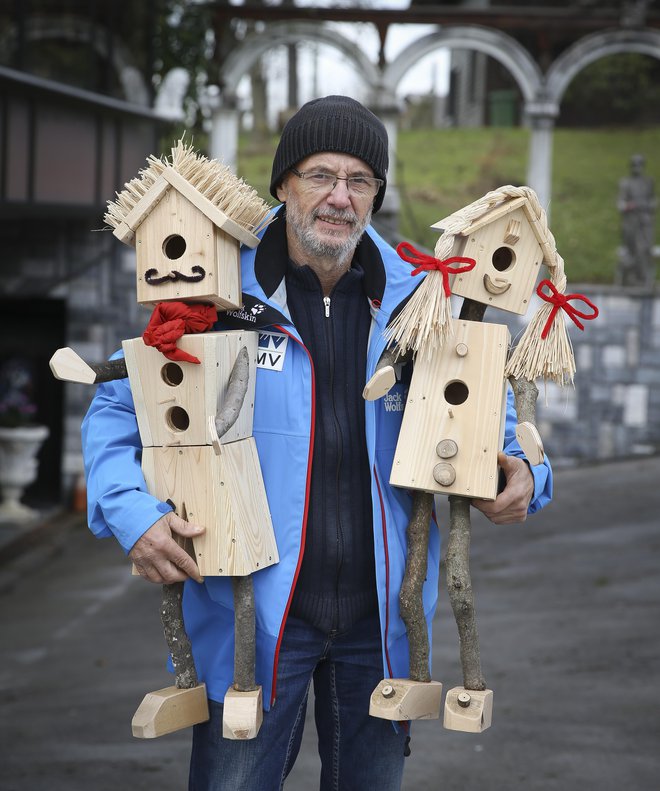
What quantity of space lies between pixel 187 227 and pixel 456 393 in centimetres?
82

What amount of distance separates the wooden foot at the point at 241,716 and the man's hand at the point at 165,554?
0.31 m

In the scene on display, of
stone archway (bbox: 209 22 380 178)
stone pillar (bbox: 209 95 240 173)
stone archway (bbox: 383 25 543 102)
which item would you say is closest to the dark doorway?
stone archway (bbox: 209 22 380 178)

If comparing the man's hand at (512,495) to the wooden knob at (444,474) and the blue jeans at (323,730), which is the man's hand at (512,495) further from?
the blue jeans at (323,730)

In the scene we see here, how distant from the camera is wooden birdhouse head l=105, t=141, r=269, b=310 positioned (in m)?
2.82

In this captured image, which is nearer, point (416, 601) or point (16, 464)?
Answer: point (416, 601)

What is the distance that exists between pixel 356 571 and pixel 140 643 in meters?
4.97

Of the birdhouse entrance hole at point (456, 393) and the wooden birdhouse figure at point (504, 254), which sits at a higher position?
the wooden birdhouse figure at point (504, 254)

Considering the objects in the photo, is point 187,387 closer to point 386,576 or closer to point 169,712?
point 386,576

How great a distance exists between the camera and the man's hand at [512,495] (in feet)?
9.43

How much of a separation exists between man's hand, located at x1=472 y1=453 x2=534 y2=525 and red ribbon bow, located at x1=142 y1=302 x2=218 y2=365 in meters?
0.83

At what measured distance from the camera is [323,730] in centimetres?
304

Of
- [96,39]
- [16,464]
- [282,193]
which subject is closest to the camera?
[282,193]

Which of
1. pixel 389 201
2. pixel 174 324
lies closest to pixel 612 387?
pixel 389 201

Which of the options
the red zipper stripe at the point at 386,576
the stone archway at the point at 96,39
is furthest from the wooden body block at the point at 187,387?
the stone archway at the point at 96,39
